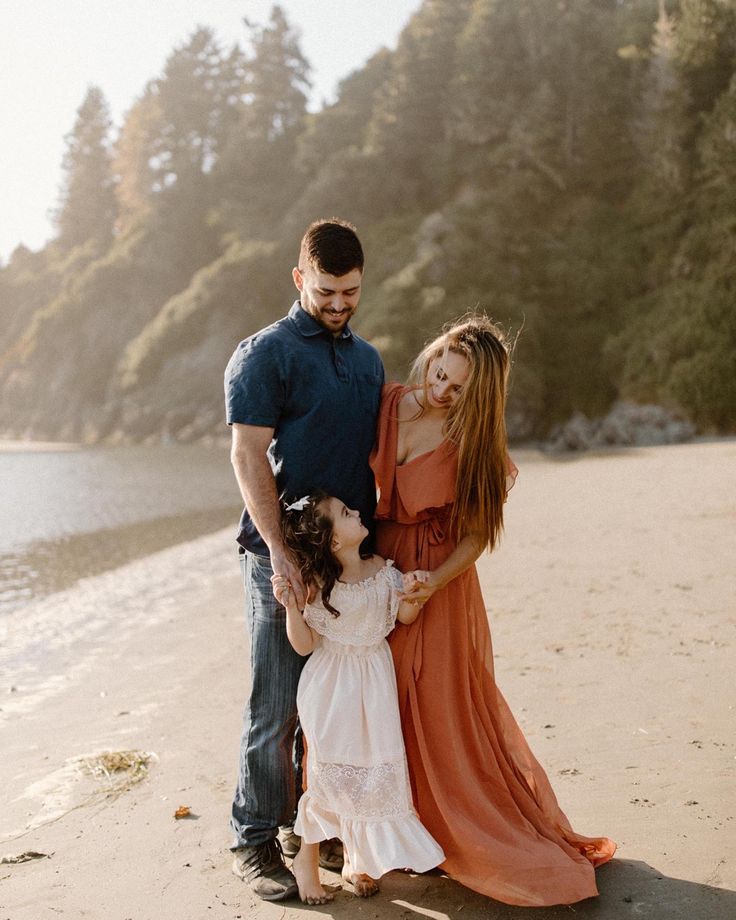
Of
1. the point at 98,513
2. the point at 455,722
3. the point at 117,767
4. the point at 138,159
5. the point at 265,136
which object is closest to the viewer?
the point at 455,722

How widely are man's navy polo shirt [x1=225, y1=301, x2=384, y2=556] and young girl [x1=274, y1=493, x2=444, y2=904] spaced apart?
0.45 feet

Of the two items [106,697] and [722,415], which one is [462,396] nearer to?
[106,697]

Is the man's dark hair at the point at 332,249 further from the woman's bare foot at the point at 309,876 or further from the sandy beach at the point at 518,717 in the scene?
the sandy beach at the point at 518,717

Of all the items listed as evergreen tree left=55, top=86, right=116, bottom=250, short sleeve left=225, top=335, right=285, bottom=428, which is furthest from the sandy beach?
evergreen tree left=55, top=86, right=116, bottom=250

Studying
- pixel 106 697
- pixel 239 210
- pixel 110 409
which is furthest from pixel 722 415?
pixel 110 409

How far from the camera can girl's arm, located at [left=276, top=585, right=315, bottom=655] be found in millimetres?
2727

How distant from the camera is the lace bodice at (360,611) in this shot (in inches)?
109

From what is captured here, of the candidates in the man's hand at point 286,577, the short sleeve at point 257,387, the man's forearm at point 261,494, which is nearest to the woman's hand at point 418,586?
the man's hand at point 286,577

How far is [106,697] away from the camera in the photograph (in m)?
5.58

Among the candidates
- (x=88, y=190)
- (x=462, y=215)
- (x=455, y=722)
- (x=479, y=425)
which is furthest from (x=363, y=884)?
(x=88, y=190)

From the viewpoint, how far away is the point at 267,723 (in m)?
2.95

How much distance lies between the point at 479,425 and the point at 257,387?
739 mm

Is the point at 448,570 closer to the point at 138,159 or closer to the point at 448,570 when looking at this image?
the point at 448,570

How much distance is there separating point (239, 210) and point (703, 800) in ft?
132
